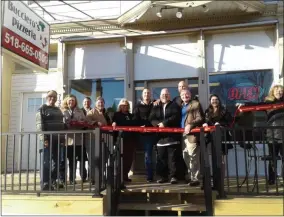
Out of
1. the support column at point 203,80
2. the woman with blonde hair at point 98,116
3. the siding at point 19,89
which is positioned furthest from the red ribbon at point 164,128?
the siding at point 19,89

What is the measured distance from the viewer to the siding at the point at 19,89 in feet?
25.7

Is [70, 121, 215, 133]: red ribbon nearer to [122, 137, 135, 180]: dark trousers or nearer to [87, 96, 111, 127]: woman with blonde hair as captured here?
[87, 96, 111, 127]: woman with blonde hair

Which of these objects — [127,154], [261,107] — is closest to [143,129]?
[127,154]

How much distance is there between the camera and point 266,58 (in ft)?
21.3

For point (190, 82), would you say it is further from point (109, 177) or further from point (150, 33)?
point (109, 177)

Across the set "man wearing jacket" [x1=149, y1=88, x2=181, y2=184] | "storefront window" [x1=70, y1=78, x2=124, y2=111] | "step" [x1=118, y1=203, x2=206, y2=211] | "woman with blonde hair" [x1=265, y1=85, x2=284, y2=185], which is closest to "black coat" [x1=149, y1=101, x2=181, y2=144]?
"man wearing jacket" [x1=149, y1=88, x2=181, y2=184]

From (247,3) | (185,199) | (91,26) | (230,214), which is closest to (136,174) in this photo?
(185,199)

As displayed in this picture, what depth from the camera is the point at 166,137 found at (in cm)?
487

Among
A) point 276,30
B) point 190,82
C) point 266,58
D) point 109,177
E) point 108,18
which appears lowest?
point 109,177

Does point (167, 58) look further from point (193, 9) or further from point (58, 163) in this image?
point (58, 163)

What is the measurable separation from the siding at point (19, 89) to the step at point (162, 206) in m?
4.18

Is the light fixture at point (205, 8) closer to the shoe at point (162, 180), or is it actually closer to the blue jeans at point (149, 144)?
the blue jeans at point (149, 144)

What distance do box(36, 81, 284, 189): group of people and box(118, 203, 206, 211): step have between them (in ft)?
1.16

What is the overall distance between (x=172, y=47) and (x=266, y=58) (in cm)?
190
